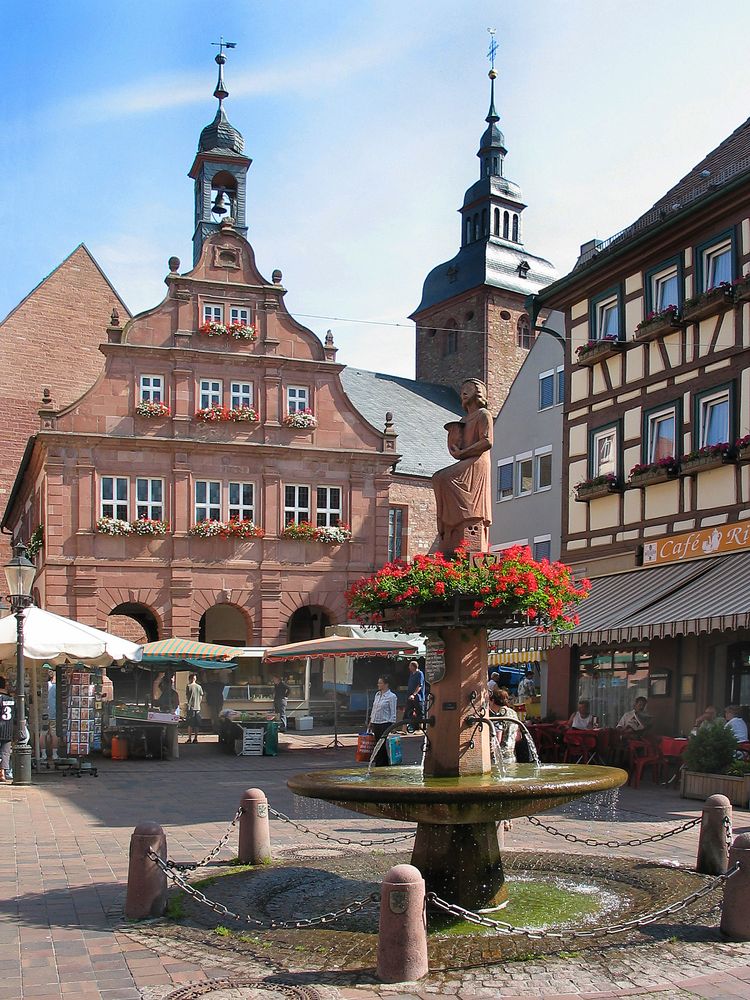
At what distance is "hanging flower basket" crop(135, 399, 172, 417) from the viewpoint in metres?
35.5

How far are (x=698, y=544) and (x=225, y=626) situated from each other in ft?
77.5

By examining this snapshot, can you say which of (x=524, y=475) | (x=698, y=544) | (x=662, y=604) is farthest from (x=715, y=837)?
(x=524, y=475)

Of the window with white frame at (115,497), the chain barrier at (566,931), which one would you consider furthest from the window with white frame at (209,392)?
the chain barrier at (566,931)

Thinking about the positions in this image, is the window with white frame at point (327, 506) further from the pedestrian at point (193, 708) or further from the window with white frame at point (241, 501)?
the pedestrian at point (193, 708)

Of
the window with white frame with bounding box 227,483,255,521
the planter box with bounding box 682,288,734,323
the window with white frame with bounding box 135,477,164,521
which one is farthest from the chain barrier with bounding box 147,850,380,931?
the window with white frame with bounding box 227,483,255,521

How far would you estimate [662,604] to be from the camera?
1939cm

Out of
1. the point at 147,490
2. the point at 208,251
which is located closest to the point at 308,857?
the point at 147,490

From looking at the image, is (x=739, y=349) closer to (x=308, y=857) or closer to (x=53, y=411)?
(x=308, y=857)

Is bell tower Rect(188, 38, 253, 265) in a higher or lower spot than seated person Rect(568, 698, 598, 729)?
higher

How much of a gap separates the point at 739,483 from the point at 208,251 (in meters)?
22.4

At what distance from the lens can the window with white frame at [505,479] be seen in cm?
3491

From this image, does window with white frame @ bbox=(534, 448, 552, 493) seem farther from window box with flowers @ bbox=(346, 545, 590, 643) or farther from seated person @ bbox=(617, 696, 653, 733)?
→ window box with flowers @ bbox=(346, 545, 590, 643)

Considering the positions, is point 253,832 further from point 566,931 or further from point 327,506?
point 327,506

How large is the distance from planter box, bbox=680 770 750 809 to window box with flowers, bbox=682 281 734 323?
8.52 m
